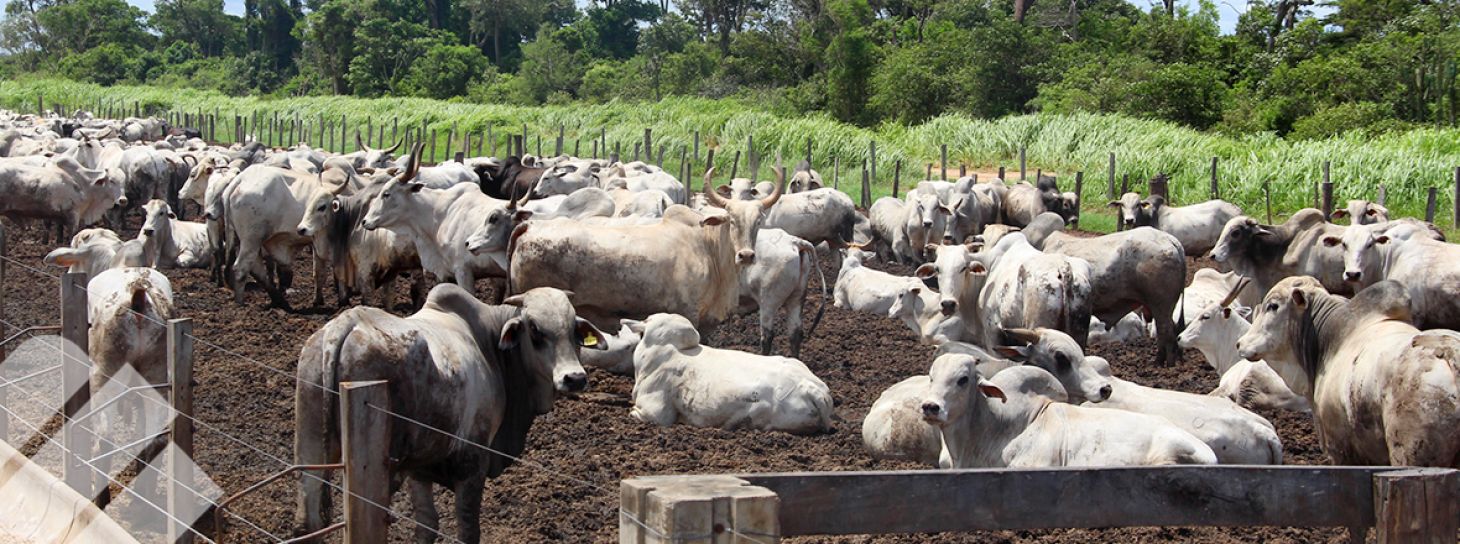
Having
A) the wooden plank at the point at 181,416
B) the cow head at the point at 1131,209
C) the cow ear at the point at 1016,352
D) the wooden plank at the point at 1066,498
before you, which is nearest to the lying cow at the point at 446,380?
the wooden plank at the point at 181,416

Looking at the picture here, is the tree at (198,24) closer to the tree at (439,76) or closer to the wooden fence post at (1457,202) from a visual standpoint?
the tree at (439,76)

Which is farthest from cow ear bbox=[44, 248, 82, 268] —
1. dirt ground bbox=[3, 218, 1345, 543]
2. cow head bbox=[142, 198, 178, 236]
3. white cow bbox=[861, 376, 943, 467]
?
white cow bbox=[861, 376, 943, 467]

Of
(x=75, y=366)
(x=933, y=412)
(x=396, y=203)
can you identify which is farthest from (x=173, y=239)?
(x=933, y=412)

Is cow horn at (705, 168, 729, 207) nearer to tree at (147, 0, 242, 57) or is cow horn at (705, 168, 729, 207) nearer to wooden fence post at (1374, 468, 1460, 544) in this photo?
wooden fence post at (1374, 468, 1460, 544)

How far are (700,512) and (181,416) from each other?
3.50 m

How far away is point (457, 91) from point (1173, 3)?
99.2ft

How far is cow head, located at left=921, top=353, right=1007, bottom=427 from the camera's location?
6996mm

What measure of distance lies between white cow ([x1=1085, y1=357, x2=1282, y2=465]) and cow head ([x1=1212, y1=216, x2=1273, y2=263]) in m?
5.05

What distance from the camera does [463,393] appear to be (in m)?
6.24

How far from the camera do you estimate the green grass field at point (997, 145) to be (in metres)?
23.1

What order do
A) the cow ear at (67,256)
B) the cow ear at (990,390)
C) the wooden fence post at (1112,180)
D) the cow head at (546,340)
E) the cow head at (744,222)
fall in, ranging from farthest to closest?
1. the wooden fence post at (1112,180)
2. the cow head at (744,222)
3. the cow ear at (67,256)
4. the cow ear at (990,390)
5. the cow head at (546,340)

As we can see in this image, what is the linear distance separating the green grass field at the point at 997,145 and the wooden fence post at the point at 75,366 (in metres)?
19.0

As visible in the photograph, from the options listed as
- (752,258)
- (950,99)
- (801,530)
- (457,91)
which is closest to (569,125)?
(950,99)

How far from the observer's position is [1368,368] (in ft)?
23.2
